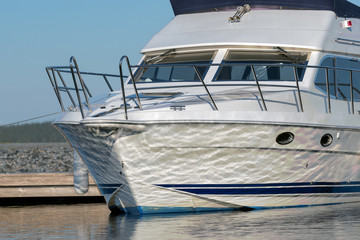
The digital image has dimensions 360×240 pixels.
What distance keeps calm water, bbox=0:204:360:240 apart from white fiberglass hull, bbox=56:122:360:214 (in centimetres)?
20

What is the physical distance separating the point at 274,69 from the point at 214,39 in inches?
38.0

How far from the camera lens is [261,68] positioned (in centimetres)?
1013

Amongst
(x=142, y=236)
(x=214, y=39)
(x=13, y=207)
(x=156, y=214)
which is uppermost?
(x=214, y=39)

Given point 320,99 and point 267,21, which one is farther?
point 267,21

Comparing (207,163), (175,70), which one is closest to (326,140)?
(207,163)

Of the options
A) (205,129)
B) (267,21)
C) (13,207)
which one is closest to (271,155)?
(205,129)

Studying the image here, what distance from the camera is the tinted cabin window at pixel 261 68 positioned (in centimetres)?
1000

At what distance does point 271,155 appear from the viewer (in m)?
9.23

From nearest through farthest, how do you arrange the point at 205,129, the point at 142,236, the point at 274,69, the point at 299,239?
the point at 299,239 → the point at 142,236 → the point at 205,129 → the point at 274,69

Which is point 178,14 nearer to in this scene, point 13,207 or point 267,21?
point 267,21

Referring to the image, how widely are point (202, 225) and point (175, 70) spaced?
2916 millimetres

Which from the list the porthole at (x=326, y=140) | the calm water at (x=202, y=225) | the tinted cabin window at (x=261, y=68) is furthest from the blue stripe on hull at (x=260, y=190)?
the tinted cabin window at (x=261, y=68)

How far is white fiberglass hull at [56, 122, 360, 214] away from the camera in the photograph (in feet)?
29.3

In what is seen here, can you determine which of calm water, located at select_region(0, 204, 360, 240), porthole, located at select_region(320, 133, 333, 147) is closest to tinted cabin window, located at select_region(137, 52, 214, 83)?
porthole, located at select_region(320, 133, 333, 147)
